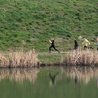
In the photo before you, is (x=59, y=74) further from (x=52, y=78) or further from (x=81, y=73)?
(x=81, y=73)

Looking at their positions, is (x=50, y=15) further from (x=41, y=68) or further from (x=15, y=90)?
(x=15, y=90)

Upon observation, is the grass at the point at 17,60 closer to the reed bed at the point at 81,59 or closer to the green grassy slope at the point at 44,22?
the reed bed at the point at 81,59

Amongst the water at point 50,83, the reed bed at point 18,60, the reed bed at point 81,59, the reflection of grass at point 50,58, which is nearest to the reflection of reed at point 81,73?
the water at point 50,83

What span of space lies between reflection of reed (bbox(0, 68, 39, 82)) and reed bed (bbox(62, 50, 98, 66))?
9.15 feet

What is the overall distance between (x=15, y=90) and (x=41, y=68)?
30.5 ft

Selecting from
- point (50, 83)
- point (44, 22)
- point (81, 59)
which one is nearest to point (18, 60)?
point (81, 59)

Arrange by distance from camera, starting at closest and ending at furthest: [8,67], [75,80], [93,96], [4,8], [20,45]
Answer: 1. [93,96]
2. [75,80]
3. [8,67]
4. [20,45]
5. [4,8]

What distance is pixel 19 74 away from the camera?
38875 mm

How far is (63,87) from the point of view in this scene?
111 ft

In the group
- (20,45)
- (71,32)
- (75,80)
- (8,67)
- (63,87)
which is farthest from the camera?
(71,32)

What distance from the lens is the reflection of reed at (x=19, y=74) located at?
3738 cm

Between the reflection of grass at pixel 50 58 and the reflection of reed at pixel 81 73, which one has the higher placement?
the reflection of grass at pixel 50 58

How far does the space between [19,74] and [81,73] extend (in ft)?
14.3

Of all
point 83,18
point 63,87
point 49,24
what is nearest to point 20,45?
point 49,24
